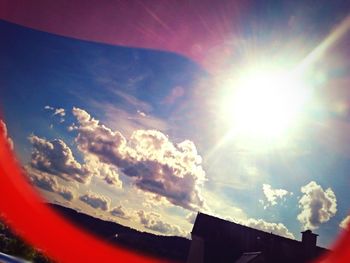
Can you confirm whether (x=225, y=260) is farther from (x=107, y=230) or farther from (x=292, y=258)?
(x=107, y=230)

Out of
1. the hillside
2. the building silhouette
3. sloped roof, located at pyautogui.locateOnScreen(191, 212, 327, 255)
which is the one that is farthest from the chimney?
the hillside

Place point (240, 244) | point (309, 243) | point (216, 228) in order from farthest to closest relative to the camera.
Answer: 1. point (216, 228)
2. point (240, 244)
3. point (309, 243)

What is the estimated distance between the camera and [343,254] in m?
17.0

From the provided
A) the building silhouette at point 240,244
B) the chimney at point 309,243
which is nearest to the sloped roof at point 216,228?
the building silhouette at point 240,244

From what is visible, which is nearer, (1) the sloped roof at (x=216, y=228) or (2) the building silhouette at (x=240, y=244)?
(2) the building silhouette at (x=240, y=244)

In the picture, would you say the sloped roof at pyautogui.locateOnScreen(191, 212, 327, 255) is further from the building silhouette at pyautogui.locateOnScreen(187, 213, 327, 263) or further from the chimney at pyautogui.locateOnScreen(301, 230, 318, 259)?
the chimney at pyautogui.locateOnScreen(301, 230, 318, 259)

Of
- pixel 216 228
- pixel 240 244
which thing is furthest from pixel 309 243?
pixel 216 228

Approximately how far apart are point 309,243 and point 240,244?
601cm

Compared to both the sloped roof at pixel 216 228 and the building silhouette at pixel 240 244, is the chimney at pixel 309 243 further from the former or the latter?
the sloped roof at pixel 216 228

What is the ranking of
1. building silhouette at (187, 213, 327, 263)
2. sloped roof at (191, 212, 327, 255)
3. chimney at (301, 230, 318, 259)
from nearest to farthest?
building silhouette at (187, 213, 327, 263) < chimney at (301, 230, 318, 259) < sloped roof at (191, 212, 327, 255)

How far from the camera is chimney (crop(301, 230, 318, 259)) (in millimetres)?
29672

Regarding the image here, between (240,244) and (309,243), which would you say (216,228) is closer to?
(240,244)

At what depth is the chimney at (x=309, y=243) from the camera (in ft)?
97.3

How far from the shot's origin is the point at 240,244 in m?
30.5
